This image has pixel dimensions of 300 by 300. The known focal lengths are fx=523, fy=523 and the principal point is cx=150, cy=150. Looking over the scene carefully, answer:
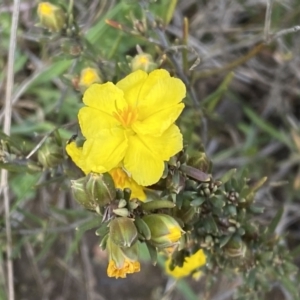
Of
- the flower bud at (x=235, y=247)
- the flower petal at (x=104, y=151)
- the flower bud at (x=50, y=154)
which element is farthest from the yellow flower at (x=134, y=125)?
the flower bud at (x=235, y=247)

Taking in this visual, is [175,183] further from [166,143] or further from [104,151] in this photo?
[104,151]

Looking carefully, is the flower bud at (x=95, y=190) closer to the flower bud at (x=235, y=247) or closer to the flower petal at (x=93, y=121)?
the flower petal at (x=93, y=121)

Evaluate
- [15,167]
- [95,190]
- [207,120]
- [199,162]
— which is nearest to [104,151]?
[95,190]

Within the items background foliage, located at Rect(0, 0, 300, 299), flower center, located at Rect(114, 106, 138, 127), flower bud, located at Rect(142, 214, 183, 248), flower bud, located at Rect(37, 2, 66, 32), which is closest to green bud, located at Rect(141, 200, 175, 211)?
flower bud, located at Rect(142, 214, 183, 248)

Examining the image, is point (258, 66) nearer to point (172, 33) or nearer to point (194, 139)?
point (172, 33)

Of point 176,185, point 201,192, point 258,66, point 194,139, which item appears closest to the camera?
point 176,185

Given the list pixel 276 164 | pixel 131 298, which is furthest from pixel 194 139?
pixel 131 298
